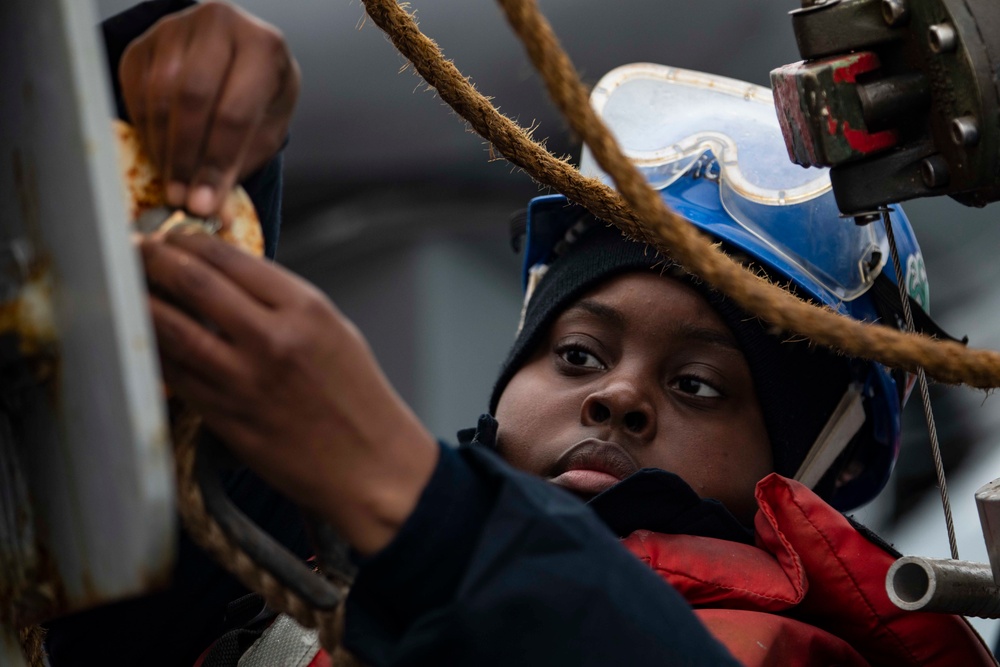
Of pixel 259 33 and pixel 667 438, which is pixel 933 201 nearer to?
pixel 667 438

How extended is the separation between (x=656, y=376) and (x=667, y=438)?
0.32 feet

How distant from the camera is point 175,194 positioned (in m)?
0.84

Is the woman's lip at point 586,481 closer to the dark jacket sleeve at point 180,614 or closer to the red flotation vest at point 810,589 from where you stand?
the red flotation vest at point 810,589

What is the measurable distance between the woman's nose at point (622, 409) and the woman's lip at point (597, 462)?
39 millimetres

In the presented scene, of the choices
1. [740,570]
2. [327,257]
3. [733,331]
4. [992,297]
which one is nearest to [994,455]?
[992,297]

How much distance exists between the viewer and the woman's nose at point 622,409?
5.24 ft

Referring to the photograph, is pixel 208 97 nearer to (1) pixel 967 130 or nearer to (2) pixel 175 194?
(2) pixel 175 194

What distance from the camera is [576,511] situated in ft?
2.91

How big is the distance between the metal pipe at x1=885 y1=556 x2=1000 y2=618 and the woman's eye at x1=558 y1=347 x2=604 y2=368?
21.6 inches

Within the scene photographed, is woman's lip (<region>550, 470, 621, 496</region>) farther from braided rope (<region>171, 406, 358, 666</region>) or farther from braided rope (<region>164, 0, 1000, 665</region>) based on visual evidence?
braided rope (<region>171, 406, 358, 666</region>)

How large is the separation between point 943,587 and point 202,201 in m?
0.84

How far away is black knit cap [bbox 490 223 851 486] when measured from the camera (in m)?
1.72

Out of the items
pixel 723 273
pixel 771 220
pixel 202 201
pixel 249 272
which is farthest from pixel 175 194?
pixel 771 220

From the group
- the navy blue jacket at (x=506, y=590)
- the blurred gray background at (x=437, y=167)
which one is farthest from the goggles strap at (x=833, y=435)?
the blurred gray background at (x=437, y=167)
